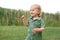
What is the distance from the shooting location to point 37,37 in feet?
15.5

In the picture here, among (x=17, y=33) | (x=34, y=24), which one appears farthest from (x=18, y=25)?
(x=34, y=24)

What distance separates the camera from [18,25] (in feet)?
32.1

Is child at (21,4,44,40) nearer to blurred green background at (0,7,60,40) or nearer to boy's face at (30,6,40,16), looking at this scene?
boy's face at (30,6,40,16)

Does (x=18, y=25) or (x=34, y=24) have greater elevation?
(x=34, y=24)

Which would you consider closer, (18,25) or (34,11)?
(34,11)

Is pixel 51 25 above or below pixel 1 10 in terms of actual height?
below

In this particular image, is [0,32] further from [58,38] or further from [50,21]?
[50,21]

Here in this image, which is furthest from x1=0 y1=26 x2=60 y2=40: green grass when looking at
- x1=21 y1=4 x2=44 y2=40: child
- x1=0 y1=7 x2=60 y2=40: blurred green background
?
x1=21 y1=4 x2=44 y2=40: child

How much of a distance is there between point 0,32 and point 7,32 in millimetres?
230

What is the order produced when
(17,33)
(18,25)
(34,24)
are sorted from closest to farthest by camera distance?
(34,24) → (17,33) → (18,25)

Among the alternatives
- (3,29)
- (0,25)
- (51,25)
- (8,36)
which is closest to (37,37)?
(8,36)

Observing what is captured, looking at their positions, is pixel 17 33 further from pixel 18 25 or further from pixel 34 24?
pixel 34 24

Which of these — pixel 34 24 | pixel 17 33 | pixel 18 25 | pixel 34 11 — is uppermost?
pixel 34 11

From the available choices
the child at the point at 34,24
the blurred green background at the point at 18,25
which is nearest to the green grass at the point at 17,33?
the blurred green background at the point at 18,25
